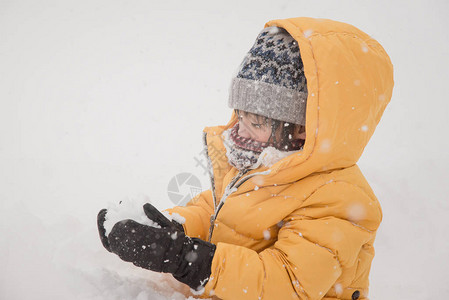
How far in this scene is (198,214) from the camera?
1.60 metres

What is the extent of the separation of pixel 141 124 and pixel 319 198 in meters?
4.16

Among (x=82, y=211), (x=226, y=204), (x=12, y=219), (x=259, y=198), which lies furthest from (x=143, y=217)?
(x=82, y=211)

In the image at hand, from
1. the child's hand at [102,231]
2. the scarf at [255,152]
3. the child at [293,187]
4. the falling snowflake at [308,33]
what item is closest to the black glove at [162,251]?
the child at [293,187]

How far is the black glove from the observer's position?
106 cm

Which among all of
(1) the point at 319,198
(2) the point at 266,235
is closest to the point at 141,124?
(2) the point at 266,235

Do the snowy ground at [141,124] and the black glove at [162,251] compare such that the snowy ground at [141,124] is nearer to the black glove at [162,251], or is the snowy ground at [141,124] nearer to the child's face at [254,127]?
the black glove at [162,251]

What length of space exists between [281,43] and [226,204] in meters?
0.63

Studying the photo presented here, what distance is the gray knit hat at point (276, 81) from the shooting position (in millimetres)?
1213

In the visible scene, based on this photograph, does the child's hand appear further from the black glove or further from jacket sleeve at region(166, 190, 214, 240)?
jacket sleeve at region(166, 190, 214, 240)

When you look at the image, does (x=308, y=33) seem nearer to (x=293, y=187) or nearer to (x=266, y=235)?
(x=293, y=187)

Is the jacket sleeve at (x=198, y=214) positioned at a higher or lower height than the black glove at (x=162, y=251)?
lower

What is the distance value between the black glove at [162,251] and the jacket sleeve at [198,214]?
41 centimetres

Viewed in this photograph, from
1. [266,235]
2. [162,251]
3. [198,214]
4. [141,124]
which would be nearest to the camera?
[162,251]

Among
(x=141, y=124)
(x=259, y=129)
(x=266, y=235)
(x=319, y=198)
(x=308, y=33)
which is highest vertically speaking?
(x=308, y=33)
